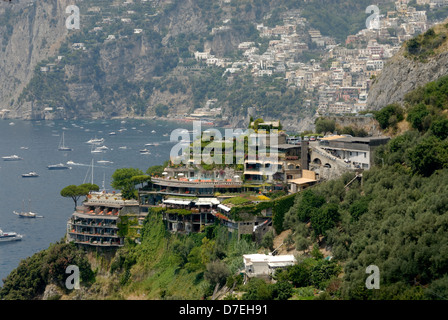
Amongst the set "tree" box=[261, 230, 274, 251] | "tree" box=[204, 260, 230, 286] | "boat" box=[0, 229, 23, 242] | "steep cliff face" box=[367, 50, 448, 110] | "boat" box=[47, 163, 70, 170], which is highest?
"steep cliff face" box=[367, 50, 448, 110]

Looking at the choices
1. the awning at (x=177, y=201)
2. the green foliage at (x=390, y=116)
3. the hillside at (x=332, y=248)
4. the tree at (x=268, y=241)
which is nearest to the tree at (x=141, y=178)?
the hillside at (x=332, y=248)

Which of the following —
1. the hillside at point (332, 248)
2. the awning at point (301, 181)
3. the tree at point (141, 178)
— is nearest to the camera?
the hillside at point (332, 248)

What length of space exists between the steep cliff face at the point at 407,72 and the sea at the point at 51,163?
100 feet

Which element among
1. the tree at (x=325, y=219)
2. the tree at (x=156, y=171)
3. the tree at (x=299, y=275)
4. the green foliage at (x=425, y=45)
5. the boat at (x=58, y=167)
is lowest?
the tree at (x=299, y=275)

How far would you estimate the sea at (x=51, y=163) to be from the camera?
79.5m

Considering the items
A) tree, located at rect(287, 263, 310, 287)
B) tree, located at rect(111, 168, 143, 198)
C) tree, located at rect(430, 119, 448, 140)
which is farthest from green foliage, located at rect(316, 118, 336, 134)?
tree, located at rect(287, 263, 310, 287)

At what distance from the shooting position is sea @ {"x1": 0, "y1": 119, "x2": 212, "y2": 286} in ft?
261

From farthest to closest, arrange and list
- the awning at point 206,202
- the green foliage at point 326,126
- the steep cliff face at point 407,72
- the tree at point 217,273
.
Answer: the steep cliff face at point 407,72
the green foliage at point 326,126
the awning at point 206,202
the tree at point 217,273

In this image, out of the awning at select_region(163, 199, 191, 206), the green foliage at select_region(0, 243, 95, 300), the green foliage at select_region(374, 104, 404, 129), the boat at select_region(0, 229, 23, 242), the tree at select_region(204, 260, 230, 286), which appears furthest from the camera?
the boat at select_region(0, 229, 23, 242)

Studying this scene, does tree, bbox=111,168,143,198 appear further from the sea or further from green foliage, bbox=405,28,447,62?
green foliage, bbox=405,28,447,62

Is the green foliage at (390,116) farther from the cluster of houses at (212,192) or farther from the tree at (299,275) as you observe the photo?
the tree at (299,275)

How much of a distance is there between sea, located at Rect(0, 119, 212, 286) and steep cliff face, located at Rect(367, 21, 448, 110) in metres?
30.6
